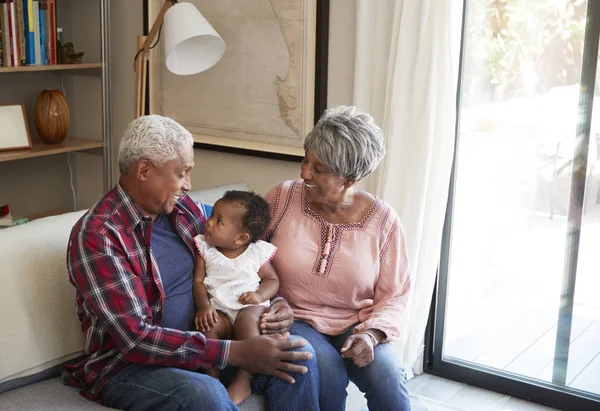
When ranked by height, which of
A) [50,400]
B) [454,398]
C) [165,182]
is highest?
[165,182]

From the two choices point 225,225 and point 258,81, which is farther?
point 258,81

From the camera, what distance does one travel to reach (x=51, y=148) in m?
3.66

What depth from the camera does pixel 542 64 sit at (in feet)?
9.30

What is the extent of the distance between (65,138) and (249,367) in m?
2.30

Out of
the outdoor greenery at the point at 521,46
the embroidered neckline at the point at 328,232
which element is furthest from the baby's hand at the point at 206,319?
the outdoor greenery at the point at 521,46

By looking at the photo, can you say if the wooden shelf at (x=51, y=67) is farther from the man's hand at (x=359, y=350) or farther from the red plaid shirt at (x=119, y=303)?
the man's hand at (x=359, y=350)

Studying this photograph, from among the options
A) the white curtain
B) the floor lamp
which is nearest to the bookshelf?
the floor lamp

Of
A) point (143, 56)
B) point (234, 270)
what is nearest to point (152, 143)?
point (234, 270)

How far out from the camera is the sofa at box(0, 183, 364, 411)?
2.02m

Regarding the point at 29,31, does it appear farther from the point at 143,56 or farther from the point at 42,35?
the point at 143,56

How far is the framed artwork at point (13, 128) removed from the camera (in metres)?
3.53

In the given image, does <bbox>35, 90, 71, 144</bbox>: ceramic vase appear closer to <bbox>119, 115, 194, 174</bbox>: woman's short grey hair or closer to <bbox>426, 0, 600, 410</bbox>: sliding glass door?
<bbox>119, 115, 194, 174</bbox>: woman's short grey hair

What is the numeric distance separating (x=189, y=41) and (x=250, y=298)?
4.57ft

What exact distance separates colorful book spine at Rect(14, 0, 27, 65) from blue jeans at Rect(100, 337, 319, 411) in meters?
1.98
